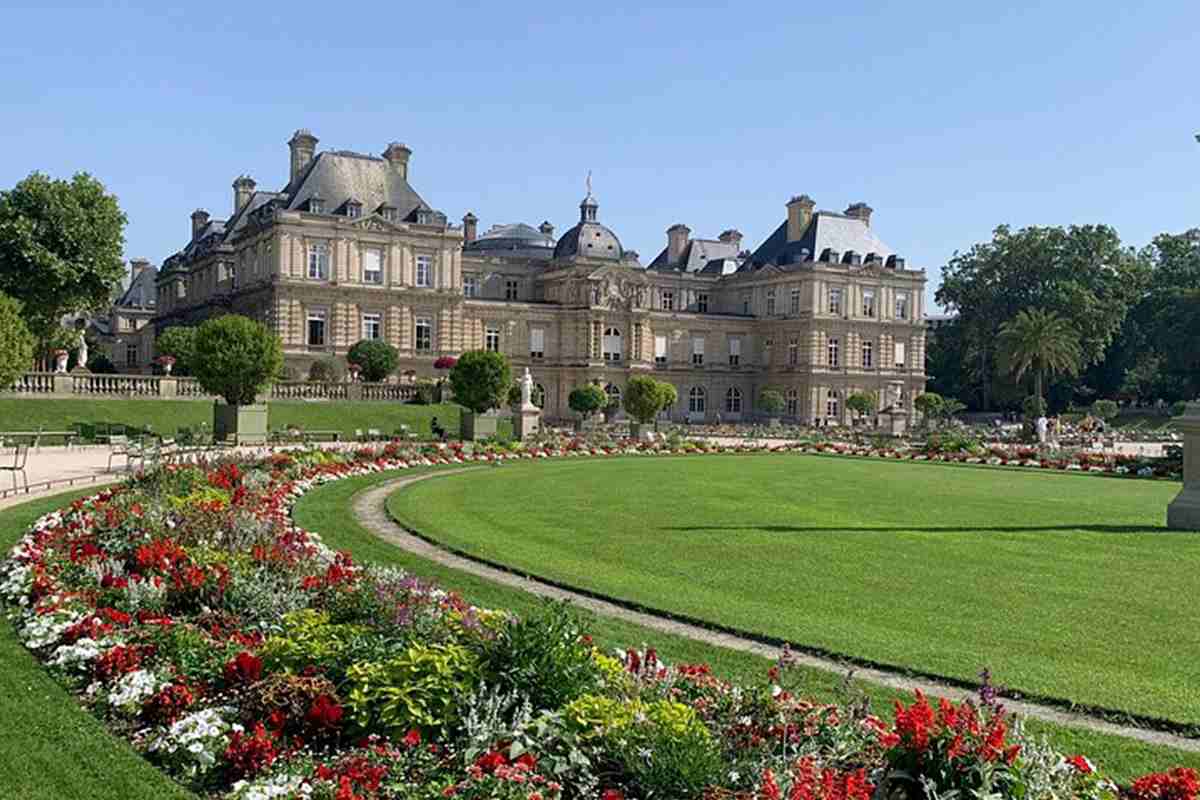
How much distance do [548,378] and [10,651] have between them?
6646 centimetres

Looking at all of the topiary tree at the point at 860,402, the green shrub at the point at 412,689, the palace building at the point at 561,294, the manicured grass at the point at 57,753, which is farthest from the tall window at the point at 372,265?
the green shrub at the point at 412,689

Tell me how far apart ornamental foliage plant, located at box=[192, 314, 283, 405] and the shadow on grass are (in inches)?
912

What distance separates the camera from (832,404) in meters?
80.9

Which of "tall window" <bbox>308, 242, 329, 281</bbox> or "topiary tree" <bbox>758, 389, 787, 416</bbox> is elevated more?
"tall window" <bbox>308, 242, 329, 281</bbox>

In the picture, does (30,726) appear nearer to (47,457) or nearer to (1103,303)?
(47,457)

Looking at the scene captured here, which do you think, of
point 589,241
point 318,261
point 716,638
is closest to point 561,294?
point 589,241

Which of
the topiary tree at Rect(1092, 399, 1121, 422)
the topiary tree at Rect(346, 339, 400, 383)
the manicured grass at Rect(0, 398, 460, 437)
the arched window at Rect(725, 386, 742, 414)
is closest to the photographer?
the manicured grass at Rect(0, 398, 460, 437)

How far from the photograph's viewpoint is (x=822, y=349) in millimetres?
80125

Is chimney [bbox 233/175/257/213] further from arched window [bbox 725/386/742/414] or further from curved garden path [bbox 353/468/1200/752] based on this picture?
curved garden path [bbox 353/468/1200/752]

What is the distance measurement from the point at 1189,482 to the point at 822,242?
64.4m

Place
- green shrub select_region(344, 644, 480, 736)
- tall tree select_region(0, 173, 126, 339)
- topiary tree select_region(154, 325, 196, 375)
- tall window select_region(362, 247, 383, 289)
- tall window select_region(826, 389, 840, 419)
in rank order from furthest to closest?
tall window select_region(826, 389, 840, 419) → tall window select_region(362, 247, 383, 289) → topiary tree select_region(154, 325, 196, 375) → tall tree select_region(0, 173, 126, 339) → green shrub select_region(344, 644, 480, 736)

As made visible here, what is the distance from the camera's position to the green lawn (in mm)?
9375

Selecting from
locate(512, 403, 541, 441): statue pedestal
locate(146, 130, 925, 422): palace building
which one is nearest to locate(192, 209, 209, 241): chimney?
locate(146, 130, 925, 422): palace building

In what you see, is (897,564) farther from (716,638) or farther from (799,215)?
(799,215)
